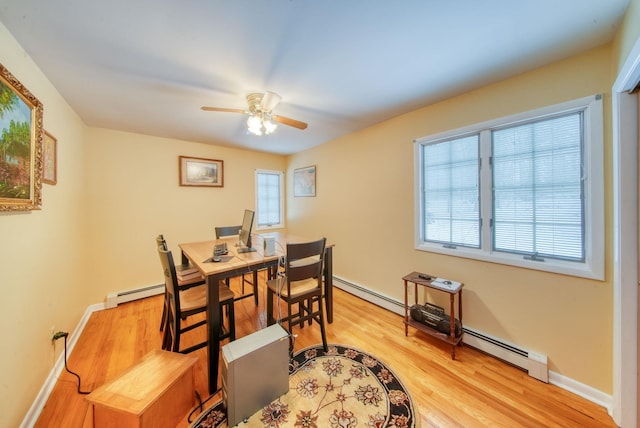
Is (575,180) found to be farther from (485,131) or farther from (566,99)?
(485,131)

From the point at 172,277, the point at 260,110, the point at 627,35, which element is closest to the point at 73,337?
the point at 172,277

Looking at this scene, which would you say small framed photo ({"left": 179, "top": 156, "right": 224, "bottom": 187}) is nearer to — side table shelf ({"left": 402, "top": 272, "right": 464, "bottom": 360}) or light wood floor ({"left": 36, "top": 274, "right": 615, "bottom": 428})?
light wood floor ({"left": 36, "top": 274, "right": 615, "bottom": 428})

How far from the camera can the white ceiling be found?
109 centimetres

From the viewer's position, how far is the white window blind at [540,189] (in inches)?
59.9

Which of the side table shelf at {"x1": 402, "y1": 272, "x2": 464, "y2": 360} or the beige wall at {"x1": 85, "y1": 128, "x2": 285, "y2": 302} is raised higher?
the beige wall at {"x1": 85, "y1": 128, "x2": 285, "y2": 302}

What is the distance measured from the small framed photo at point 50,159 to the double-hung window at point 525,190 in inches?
128

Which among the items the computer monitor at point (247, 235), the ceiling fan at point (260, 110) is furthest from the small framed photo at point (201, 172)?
the ceiling fan at point (260, 110)

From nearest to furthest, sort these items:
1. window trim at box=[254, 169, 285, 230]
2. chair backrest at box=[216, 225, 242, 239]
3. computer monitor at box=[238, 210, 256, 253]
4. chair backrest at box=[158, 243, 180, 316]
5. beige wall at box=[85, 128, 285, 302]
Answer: chair backrest at box=[158, 243, 180, 316] < computer monitor at box=[238, 210, 256, 253] < beige wall at box=[85, 128, 285, 302] < chair backrest at box=[216, 225, 242, 239] < window trim at box=[254, 169, 285, 230]

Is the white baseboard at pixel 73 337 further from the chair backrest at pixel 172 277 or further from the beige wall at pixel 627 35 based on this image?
the beige wall at pixel 627 35

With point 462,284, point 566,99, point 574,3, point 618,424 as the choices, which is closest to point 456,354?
point 462,284

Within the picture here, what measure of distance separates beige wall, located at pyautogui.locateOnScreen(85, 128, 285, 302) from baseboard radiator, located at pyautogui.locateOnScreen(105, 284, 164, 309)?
73 millimetres

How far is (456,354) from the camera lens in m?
1.86

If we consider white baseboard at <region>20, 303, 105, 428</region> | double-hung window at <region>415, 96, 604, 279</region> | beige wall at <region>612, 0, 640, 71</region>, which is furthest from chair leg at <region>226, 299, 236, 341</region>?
beige wall at <region>612, 0, 640, 71</region>

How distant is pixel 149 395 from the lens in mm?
1158
